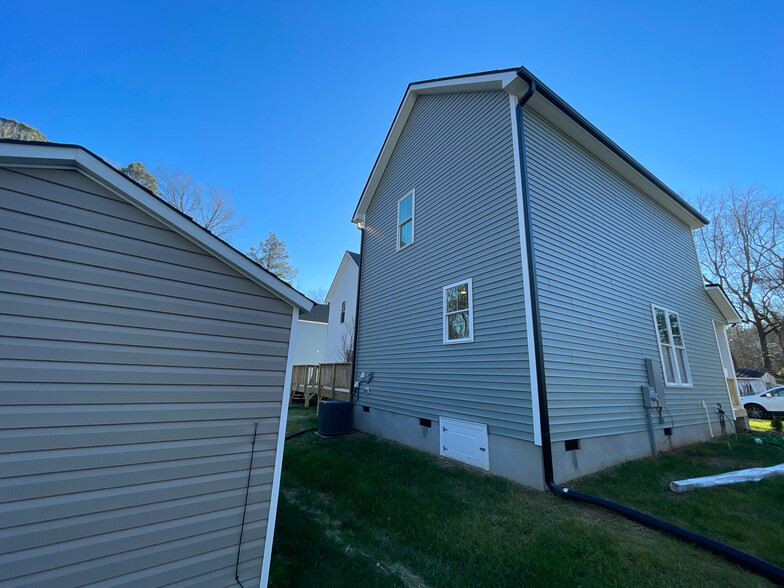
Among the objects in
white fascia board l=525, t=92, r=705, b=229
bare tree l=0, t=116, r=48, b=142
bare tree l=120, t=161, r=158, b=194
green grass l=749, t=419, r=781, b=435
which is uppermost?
bare tree l=0, t=116, r=48, b=142

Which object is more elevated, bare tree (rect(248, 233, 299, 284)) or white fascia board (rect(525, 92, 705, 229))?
bare tree (rect(248, 233, 299, 284))

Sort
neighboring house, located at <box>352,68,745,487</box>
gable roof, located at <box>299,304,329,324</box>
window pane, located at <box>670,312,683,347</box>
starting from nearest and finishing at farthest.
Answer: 1. neighboring house, located at <box>352,68,745,487</box>
2. window pane, located at <box>670,312,683,347</box>
3. gable roof, located at <box>299,304,329,324</box>

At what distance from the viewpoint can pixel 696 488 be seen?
443cm

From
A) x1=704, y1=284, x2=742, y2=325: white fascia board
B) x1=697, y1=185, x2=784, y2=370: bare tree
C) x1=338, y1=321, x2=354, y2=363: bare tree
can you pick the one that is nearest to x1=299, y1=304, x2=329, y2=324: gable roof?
x1=338, y1=321, x2=354, y2=363: bare tree

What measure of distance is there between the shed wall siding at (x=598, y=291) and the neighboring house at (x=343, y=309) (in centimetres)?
1004

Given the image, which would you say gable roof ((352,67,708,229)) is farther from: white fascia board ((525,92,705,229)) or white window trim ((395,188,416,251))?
white window trim ((395,188,416,251))

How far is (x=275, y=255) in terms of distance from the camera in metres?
28.3

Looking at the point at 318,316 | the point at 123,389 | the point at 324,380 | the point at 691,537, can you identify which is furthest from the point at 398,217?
the point at 318,316

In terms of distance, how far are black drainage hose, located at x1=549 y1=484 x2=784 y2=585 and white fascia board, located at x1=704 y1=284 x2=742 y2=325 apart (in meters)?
9.57

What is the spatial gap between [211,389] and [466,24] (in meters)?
10.2

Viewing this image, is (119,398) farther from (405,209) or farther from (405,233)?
(405,209)

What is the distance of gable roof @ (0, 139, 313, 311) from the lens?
218 cm

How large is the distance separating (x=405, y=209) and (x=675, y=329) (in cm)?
768

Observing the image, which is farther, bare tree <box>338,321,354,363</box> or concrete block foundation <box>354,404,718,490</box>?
bare tree <box>338,321,354,363</box>
